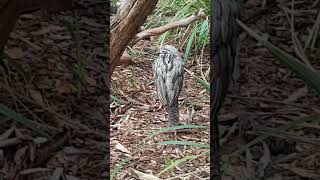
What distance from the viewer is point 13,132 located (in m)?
0.83

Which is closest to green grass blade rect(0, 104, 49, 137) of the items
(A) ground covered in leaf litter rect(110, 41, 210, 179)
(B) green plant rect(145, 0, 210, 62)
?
(A) ground covered in leaf litter rect(110, 41, 210, 179)

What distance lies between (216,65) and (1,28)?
0.97 ft

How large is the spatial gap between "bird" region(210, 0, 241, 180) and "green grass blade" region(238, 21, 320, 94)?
4 cm

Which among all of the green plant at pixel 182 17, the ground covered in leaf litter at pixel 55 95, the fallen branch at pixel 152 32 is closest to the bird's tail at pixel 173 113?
the fallen branch at pixel 152 32

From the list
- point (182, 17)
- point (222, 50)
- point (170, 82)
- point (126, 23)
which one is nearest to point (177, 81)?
point (170, 82)

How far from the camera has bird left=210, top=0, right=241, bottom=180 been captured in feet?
2.75

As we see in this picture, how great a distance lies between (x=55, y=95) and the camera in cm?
84

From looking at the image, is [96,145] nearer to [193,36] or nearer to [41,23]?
[41,23]

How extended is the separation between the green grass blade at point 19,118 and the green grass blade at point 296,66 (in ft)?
1.06

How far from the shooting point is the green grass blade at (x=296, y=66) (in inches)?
31.9

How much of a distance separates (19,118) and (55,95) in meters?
0.06

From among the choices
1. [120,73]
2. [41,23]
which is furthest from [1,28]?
[120,73]

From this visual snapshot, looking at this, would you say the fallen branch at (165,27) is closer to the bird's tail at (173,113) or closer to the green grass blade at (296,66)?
the bird's tail at (173,113)

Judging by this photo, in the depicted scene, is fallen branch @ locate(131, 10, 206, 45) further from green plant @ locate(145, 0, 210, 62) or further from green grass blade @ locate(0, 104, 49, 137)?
green grass blade @ locate(0, 104, 49, 137)
